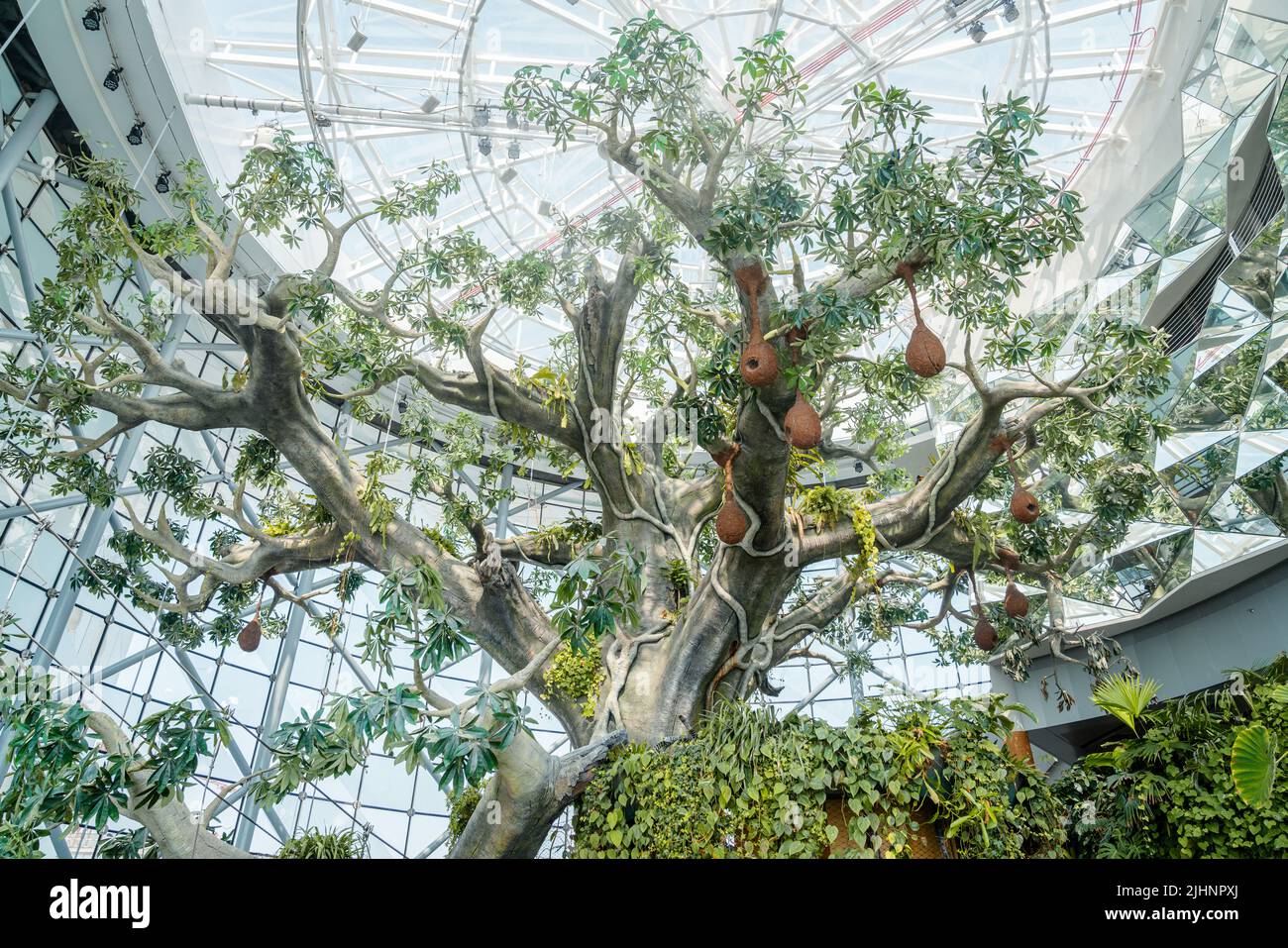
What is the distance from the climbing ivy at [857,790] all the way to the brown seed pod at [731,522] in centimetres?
138

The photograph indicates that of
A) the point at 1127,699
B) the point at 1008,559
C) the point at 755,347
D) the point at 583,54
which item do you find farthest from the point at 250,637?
the point at 583,54

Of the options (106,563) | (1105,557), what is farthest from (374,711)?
(1105,557)

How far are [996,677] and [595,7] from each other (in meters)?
13.1

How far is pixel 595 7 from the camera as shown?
1091cm

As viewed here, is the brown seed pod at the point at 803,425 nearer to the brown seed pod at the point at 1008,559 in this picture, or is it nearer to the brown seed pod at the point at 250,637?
the brown seed pod at the point at 1008,559


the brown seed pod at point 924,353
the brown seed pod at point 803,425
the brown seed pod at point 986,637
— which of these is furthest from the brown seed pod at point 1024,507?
the brown seed pod at point 803,425

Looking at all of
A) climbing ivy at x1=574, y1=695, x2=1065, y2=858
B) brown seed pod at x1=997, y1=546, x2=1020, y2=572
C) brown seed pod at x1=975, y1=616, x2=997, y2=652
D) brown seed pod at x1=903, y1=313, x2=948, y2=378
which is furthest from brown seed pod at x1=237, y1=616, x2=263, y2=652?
brown seed pod at x1=997, y1=546, x2=1020, y2=572

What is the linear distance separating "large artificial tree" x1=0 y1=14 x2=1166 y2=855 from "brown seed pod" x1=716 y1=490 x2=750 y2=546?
0.03 meters

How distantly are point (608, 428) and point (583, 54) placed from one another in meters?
6.56

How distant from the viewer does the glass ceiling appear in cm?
1062

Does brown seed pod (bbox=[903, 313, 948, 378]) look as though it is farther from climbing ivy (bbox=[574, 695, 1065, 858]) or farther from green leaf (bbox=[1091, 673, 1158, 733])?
green leaf (bbox=[1091, 673, 1158, 733])

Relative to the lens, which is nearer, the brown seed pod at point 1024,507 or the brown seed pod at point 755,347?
the brown seed pod at point 755,347

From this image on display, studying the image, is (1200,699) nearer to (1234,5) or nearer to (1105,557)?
(1105,557)

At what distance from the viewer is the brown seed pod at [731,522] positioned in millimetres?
6508
